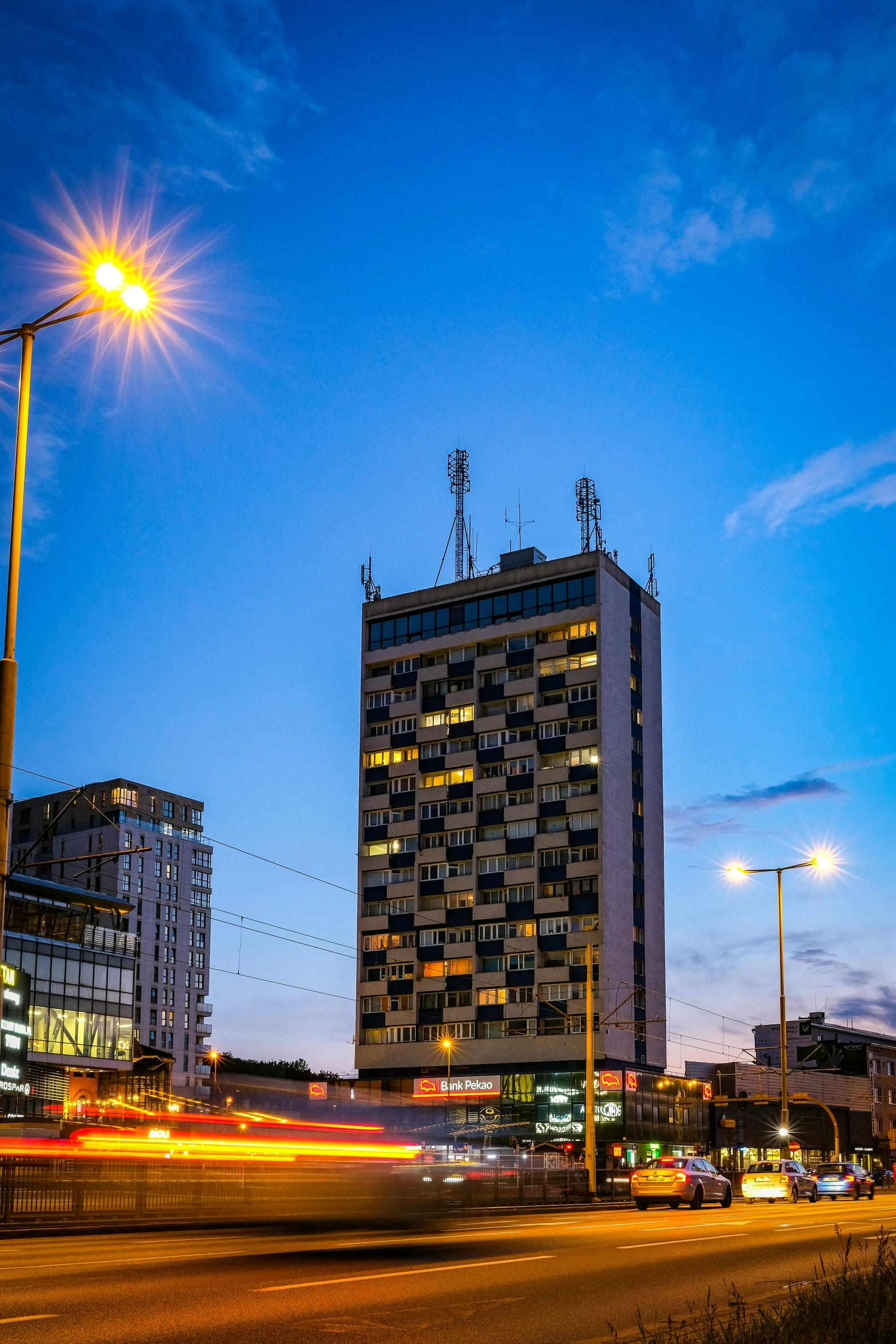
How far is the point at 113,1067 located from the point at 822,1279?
291 feet

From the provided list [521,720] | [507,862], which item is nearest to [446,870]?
[507,862]

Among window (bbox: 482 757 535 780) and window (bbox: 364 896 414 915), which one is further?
window (bbox: 364 896 414 915)

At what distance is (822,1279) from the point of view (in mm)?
14445

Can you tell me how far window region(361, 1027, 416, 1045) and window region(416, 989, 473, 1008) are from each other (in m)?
2.03

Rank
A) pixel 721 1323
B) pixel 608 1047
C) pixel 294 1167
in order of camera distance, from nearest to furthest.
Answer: pixel 721 1323
pixel 294 1167
pixel 608 1047

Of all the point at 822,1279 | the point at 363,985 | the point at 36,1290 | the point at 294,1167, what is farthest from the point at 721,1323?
the point at 363,985

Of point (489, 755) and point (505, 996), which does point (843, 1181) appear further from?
point (489, 755)

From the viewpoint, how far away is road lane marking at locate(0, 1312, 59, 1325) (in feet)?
33.9

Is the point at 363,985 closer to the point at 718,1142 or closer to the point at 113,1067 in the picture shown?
the point at 113,1067

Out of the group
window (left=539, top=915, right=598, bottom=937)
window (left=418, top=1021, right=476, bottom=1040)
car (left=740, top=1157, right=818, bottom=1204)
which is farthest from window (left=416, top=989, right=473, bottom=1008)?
car (left=740, top=1157, right=818, bottom=1204)

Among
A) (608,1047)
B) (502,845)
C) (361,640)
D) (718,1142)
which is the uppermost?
(361,640)

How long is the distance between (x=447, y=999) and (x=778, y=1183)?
60.0 m

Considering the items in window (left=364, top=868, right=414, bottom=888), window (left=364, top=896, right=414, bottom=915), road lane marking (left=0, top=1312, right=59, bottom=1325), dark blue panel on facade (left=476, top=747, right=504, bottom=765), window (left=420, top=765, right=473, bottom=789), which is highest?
dark blue panel on facade (left=476, top=747, right=504, bottom=765)

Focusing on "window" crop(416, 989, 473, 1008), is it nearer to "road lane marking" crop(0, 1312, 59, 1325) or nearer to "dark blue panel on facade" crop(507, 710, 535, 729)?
"dark blue panel on facade" crop(507, 710, 535, 729)
